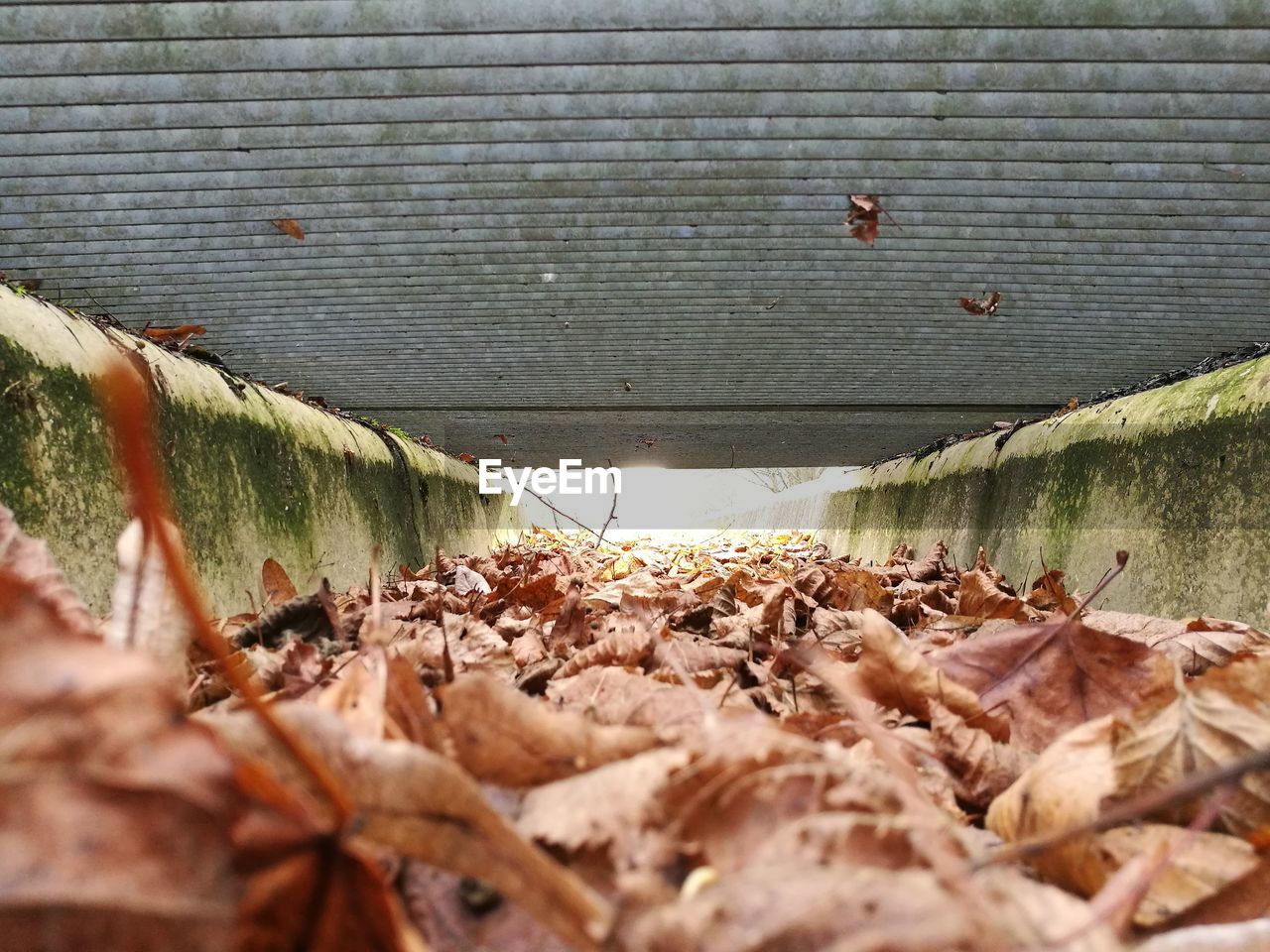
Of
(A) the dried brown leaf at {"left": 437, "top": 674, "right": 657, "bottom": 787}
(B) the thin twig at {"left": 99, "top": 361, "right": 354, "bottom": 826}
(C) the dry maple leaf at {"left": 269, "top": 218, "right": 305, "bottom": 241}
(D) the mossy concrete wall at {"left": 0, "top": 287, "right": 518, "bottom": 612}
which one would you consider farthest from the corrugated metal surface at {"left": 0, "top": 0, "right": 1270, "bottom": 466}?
(B) the thin twig at {"left": 99, "top": 361, "right": 354, "bottom": 826}

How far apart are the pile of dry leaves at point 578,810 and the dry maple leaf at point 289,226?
1.67 meters

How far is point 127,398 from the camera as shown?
0.20m

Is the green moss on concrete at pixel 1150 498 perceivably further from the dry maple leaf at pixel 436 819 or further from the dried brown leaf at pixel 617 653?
the dry maple leaf at pixel 436 819

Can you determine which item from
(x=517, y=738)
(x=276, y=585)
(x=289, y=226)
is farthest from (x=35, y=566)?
(x=289, y=226)

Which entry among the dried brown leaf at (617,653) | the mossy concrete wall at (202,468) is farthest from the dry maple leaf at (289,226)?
the dried brown leaf at (617,653)

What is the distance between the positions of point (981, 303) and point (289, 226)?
7.31ft

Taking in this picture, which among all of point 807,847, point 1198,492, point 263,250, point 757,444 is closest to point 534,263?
point 263,250

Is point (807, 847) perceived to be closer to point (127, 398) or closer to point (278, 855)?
point (278, 855)

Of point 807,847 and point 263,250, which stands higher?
point 263,250

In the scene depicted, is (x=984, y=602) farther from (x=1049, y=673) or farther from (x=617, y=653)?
(x=617, y=653)

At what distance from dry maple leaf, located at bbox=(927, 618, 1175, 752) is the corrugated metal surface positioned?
129cm

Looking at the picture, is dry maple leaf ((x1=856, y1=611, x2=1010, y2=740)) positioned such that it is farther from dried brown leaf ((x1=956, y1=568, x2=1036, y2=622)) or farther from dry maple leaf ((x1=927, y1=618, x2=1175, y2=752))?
dried brown leaf ((x1=956, y1=568, x2=1036, y2=622))

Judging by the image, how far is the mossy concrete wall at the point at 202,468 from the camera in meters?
1.65

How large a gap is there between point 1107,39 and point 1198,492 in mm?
1369
